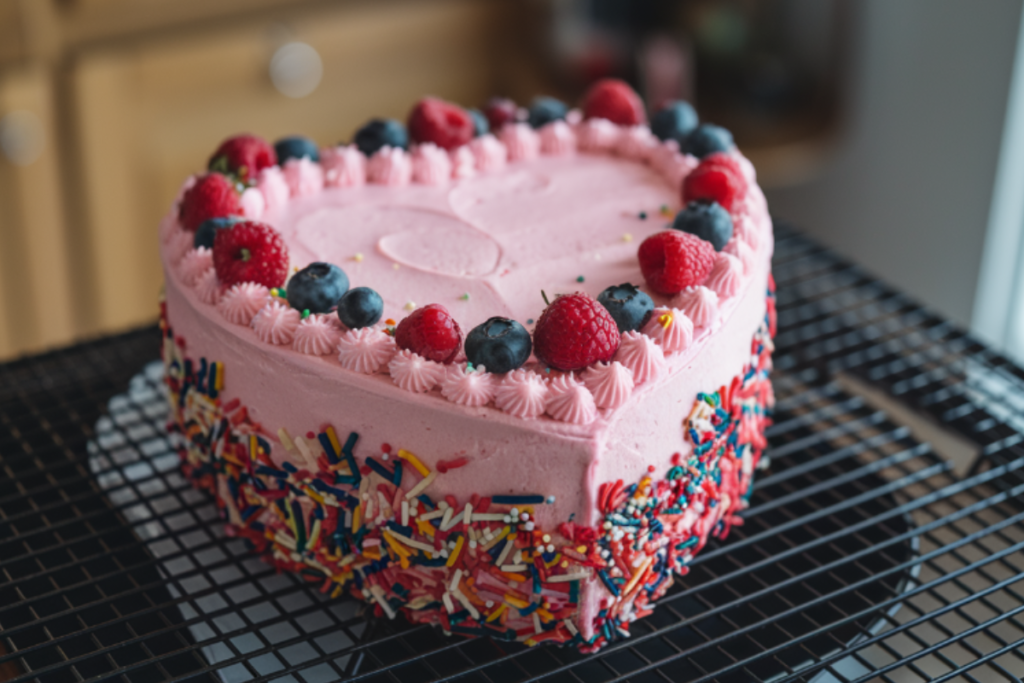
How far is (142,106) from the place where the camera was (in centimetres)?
Answer: 343

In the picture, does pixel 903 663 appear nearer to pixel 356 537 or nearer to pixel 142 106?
pixel 356 537

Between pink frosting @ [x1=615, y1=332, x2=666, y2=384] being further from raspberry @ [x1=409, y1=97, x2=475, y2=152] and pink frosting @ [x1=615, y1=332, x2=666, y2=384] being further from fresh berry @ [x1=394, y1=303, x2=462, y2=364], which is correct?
raspberry @ [x1=409, y1=97, x2=475, y2=152]

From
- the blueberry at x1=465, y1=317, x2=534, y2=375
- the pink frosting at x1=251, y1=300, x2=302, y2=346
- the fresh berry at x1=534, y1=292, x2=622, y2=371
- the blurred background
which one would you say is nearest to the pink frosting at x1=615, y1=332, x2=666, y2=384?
the fresh berry at x1=534, y1=292, x2=622, y2=371

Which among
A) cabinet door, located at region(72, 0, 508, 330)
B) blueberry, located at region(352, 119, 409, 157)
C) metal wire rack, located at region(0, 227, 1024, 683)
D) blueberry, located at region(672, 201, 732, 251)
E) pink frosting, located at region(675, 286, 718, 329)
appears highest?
blueberry, located at region(352, 119, 409, 157)

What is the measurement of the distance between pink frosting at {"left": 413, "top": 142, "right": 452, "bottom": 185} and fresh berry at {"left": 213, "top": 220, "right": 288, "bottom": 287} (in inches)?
17.8

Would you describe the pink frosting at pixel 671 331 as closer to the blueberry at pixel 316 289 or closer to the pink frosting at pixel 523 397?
the pink frosting at pixel 523 397

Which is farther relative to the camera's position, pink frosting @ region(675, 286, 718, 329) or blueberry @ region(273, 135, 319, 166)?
blueberry @ region(273, 135, 319, 166)

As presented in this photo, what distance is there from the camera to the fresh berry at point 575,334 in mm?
1555

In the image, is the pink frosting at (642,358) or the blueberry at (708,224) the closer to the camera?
the pink frosting at (642,358)

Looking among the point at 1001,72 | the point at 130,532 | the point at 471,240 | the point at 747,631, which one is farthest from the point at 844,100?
the point at 130,532

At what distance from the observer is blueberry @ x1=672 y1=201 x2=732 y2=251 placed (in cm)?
186

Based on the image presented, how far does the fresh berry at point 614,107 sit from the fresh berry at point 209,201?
0.81m

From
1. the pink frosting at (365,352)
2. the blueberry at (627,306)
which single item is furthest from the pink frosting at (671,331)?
the pink frosting at (365,352)

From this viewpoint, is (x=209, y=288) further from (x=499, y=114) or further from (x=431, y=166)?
(x=499, y=114)
